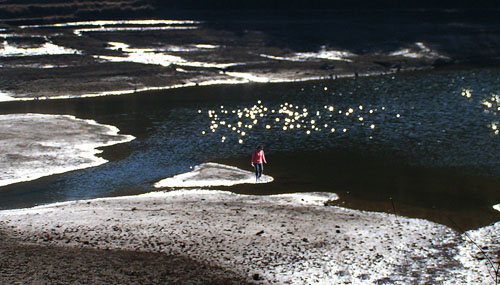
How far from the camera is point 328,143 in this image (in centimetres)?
4288

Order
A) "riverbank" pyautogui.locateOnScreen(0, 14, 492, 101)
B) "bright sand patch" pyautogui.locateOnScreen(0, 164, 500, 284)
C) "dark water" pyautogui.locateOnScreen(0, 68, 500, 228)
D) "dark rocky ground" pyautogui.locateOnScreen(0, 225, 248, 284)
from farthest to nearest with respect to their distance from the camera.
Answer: "riverbank" pyautogui.locateOnScreen(0, 14, 492, 101) < "dark water" pyautogui.locateOnScreen(0, 68, 500, 228) < "bright sand patch" pyautogui.locateOnScreen(0, 164, 500, 284) < "dark rocky ground" pyautogui.locateOnScreen(0, 225, 248, 284)

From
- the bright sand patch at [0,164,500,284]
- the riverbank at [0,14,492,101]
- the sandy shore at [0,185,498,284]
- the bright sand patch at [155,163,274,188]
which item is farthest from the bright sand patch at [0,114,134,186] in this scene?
the riverbank at [0,14,492,101]

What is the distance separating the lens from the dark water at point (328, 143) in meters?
31.4

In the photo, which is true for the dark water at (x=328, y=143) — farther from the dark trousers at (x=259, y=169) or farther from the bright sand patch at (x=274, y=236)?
the bright sand patch at (x=274, y=236)

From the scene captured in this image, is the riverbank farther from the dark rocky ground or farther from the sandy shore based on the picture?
the dark rocky ground

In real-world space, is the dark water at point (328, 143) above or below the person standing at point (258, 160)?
below

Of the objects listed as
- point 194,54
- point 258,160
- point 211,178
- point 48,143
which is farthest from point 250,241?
point 194,54

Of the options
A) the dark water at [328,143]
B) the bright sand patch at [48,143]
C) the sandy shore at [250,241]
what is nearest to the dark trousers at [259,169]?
the dark water at [328,143]

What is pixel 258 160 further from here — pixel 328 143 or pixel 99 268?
pixel 99 268

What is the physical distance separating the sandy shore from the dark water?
10.2 ft

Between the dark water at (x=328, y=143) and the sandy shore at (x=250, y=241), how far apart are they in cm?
311

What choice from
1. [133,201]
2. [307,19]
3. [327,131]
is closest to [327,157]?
[327,131]

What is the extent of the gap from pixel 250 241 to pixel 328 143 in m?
20.6

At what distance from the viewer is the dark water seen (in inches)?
1238
